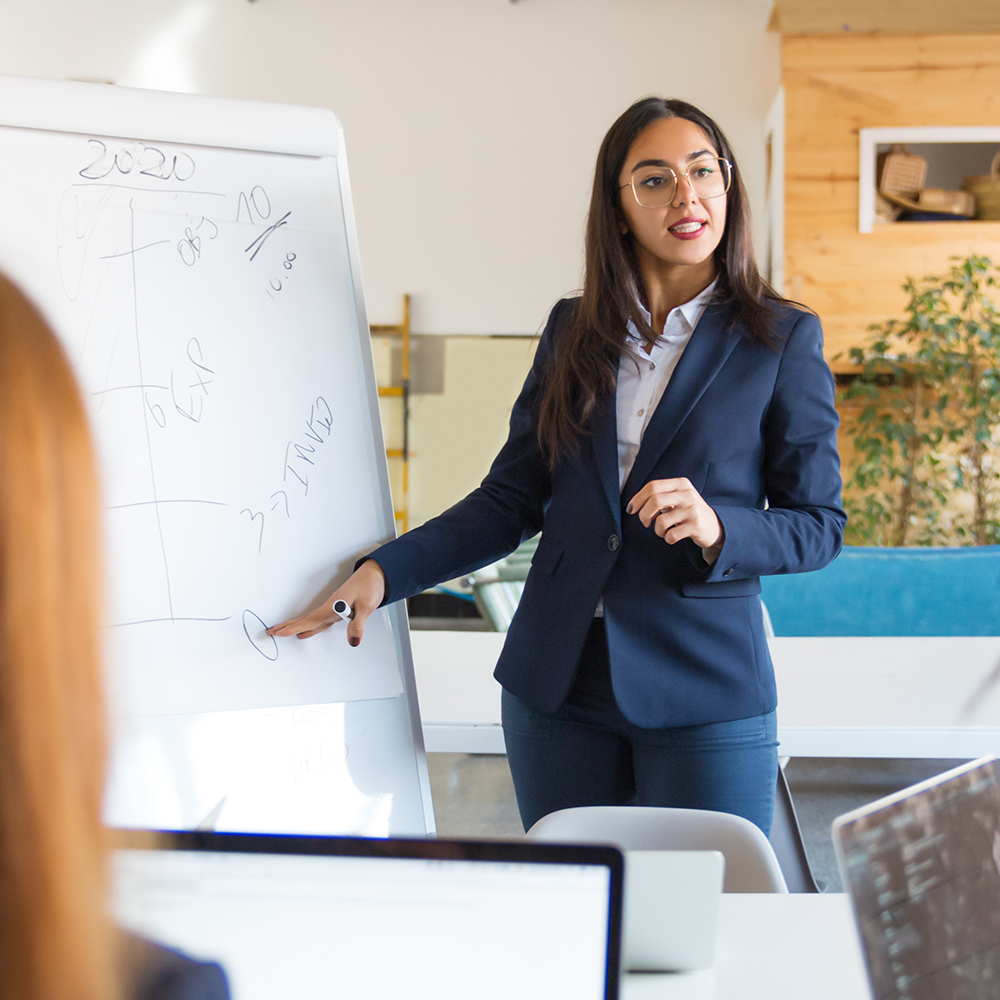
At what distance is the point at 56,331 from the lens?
1.35ft

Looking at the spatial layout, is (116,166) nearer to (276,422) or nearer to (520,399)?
(276,422)

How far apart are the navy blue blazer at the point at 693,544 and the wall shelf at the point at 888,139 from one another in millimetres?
3353

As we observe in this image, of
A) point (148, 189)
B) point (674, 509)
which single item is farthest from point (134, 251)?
point (674, 509)

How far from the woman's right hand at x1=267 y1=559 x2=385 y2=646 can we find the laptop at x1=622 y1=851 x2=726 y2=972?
1.92 feet

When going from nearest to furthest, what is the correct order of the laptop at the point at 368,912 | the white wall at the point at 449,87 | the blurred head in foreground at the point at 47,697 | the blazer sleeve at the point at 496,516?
the blurred head in foreground at the point at 47,697 → the laptop at the point at 368,912 → the blazer sleeve at the point at 496,516 → the white wall at the point at 449,87

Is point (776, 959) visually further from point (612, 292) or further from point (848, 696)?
point (848, 696)

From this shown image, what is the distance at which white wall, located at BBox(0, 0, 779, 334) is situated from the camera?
491 cm

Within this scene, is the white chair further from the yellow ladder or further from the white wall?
the white wall

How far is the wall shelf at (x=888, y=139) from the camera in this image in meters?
4.28

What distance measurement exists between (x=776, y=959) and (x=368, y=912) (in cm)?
55

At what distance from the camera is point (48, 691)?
361 mm

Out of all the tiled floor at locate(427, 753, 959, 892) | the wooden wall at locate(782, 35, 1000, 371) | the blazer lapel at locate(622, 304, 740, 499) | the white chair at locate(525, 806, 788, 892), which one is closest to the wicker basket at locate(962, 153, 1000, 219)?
the wooden wall at locate(782, 35, 1000, 371)

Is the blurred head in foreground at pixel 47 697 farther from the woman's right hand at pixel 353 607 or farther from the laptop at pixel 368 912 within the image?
the woman's right hand at pixel 353 607

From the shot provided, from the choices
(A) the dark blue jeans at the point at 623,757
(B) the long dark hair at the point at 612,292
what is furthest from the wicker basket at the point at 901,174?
(A) the dark blue jeans at the point at 623,757
